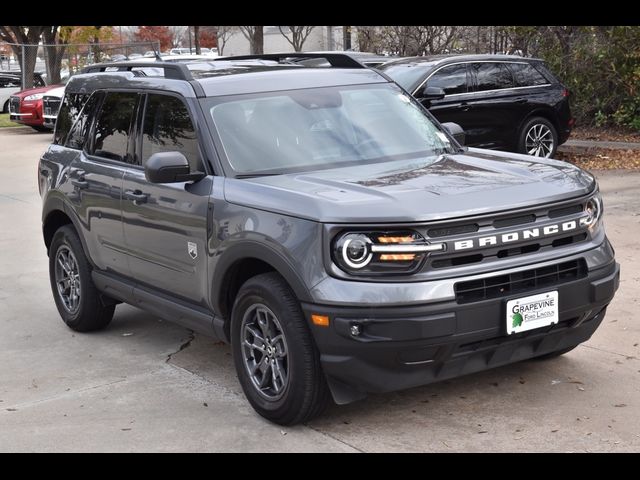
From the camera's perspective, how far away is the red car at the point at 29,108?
74.3 ft

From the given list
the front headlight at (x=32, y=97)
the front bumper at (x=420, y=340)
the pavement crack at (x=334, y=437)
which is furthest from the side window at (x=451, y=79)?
the front headlight at (x=32, y=97)

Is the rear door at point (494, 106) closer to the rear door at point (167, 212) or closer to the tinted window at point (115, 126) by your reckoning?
the tinted window at point (115, 126)

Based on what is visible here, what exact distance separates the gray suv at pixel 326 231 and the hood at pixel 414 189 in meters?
0.01

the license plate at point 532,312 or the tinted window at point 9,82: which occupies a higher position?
the tinted window at point 9,82

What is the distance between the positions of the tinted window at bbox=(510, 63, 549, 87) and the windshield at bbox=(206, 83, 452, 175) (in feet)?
26.2

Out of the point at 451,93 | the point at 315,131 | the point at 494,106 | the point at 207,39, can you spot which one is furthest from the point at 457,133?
the point at 207,39

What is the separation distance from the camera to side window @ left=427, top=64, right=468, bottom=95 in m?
12.9

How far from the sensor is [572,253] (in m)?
4.97

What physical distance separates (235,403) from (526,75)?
31.5 ft

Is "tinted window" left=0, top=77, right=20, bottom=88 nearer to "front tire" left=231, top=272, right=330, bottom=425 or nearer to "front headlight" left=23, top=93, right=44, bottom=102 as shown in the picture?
"front headlight" left=23, top=93, right=44, bottom=102

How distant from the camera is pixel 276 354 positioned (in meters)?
5.02

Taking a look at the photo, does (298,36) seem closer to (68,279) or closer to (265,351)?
(68,279)

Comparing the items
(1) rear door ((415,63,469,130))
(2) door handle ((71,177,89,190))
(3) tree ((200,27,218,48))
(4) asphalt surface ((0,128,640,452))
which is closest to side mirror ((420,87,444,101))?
(1) rear door ((415,63,469,130))

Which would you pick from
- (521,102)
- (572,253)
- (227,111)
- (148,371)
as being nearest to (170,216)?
(227,111)
